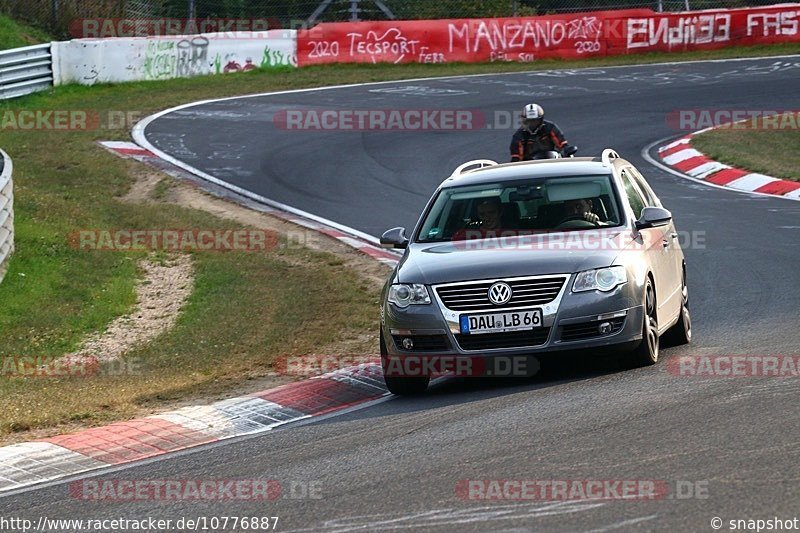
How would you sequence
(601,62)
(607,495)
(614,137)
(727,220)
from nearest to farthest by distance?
(607,495) → (727,220) → (614,137) → (601,62)

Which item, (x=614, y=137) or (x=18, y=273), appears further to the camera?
(x=614, y=137)

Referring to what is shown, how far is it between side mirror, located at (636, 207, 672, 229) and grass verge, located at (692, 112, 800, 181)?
962cm

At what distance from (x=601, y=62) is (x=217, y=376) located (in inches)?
941

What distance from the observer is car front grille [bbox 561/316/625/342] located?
350 inches

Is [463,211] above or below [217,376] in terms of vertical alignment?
above

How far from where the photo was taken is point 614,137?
23.0 m

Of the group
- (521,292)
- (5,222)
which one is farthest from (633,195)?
(5,222)

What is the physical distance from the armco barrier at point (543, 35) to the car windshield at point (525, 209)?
77.1ft

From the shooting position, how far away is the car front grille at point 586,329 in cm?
890

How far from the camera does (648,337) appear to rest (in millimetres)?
9227

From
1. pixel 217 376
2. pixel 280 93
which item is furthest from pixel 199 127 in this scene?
pixel 217 376

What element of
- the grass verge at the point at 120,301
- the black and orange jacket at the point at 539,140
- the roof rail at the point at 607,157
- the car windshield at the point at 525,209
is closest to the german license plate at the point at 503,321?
the car windshield at the point at 525,209

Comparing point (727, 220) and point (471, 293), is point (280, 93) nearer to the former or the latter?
point (727, 220)

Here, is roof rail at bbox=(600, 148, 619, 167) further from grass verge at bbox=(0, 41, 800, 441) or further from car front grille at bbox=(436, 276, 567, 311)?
grass verge at bbox=(0, 41, 800, 441)
